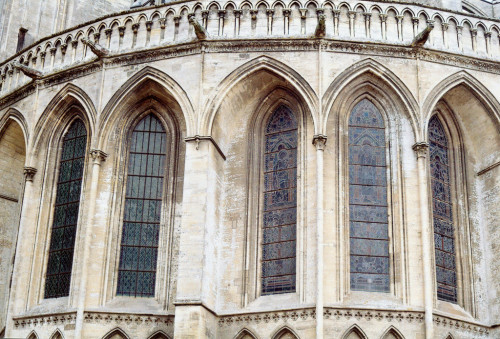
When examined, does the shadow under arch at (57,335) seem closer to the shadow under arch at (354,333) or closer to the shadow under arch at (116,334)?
the shadow under arch at (116,334)

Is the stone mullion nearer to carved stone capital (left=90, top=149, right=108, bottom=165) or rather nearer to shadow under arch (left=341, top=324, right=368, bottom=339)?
shadow under arch (left=341, top=324, right=368, bottom=339)

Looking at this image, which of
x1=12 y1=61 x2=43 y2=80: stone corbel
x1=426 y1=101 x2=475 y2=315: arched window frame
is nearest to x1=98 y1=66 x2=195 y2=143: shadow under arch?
x1=12 y1=61 x2=43 y2=80: stone corbel

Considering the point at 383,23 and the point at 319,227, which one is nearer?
the point at 319,227

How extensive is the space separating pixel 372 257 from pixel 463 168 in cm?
335

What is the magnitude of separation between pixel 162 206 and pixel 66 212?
7.75 ft

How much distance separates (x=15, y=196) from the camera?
20891mm

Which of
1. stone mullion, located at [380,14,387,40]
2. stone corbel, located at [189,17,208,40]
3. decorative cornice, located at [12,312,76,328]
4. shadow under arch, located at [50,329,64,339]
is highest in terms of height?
stone mullion, located at [380,14,387,40]

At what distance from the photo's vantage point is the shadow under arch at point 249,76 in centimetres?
1723

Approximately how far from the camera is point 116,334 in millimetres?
16719

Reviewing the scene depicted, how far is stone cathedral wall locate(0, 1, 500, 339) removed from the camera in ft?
53.1

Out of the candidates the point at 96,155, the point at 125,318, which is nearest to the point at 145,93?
the point at 96,155

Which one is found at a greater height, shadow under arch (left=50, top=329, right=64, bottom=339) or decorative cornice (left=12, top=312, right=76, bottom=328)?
decorative cornice (left=12, top=312, right=76, bottom=328)

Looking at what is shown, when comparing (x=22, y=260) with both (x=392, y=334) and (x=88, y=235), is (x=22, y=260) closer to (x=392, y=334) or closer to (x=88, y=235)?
(x=88, y=235)

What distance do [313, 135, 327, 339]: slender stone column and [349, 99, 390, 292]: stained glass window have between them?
0.90 m
